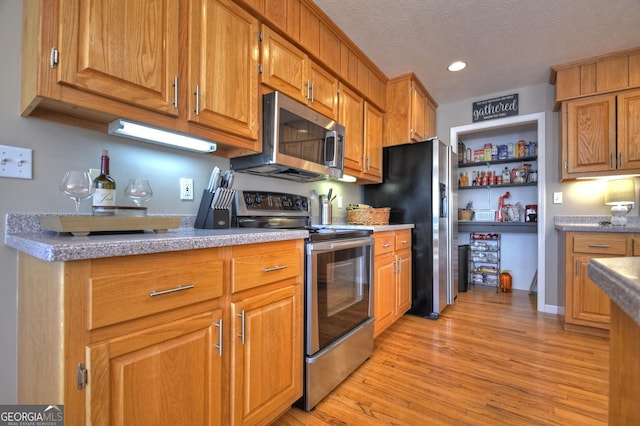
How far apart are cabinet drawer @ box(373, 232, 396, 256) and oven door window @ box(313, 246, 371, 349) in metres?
0.22

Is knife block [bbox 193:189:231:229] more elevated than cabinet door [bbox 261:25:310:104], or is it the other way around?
cabinet door [bbox 261:25:310:104]

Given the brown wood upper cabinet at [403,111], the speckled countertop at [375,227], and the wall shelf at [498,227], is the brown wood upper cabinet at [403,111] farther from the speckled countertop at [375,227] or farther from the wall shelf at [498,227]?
the wall shelf at [498,227]

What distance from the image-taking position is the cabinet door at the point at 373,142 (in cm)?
275

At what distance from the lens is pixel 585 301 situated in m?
2.45

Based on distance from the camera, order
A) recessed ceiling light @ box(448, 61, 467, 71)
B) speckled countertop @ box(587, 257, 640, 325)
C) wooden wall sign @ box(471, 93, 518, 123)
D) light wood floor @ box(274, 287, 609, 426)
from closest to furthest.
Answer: speckled countertop @ box(587, 257, 640, 325), light wood floor @ box(274, 287, 609, 426), recessed ceiling light @ box(448, 61, 467, 71), wooden wall sign @ box(471, 93, 518, 123)

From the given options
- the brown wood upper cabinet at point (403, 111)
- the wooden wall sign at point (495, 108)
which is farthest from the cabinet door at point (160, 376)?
the wooden wall sign at point (495, 108)

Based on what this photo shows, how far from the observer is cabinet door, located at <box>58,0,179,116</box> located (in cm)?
96

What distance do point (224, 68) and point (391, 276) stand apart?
6.21 ft

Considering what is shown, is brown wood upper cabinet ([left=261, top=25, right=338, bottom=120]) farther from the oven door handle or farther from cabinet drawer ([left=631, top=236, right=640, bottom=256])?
cabinet drawer ([left=631, top=236, right=640, bottom=256])

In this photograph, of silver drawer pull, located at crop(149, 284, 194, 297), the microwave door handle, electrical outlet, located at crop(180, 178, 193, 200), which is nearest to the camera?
silver drawer pull, located at crop(149, 284, 194, 297)

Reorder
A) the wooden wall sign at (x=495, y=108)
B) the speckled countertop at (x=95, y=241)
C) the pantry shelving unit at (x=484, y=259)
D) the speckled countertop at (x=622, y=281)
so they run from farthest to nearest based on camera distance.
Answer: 1. the pantry shelving unit at (x=484, y=259)
2. the wooden wall sign at (x=495, y=108)
3. the speckled countertop at (x=95, y=241)
4. the speckled countertop at (x=622, y=281)

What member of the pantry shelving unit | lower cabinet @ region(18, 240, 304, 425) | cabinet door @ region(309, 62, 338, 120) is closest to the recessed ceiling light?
cabinet door @ region(309, 62, 338, 120)

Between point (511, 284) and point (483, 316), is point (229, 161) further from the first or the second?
point (511, 284)

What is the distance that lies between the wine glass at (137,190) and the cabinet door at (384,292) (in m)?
1.53
